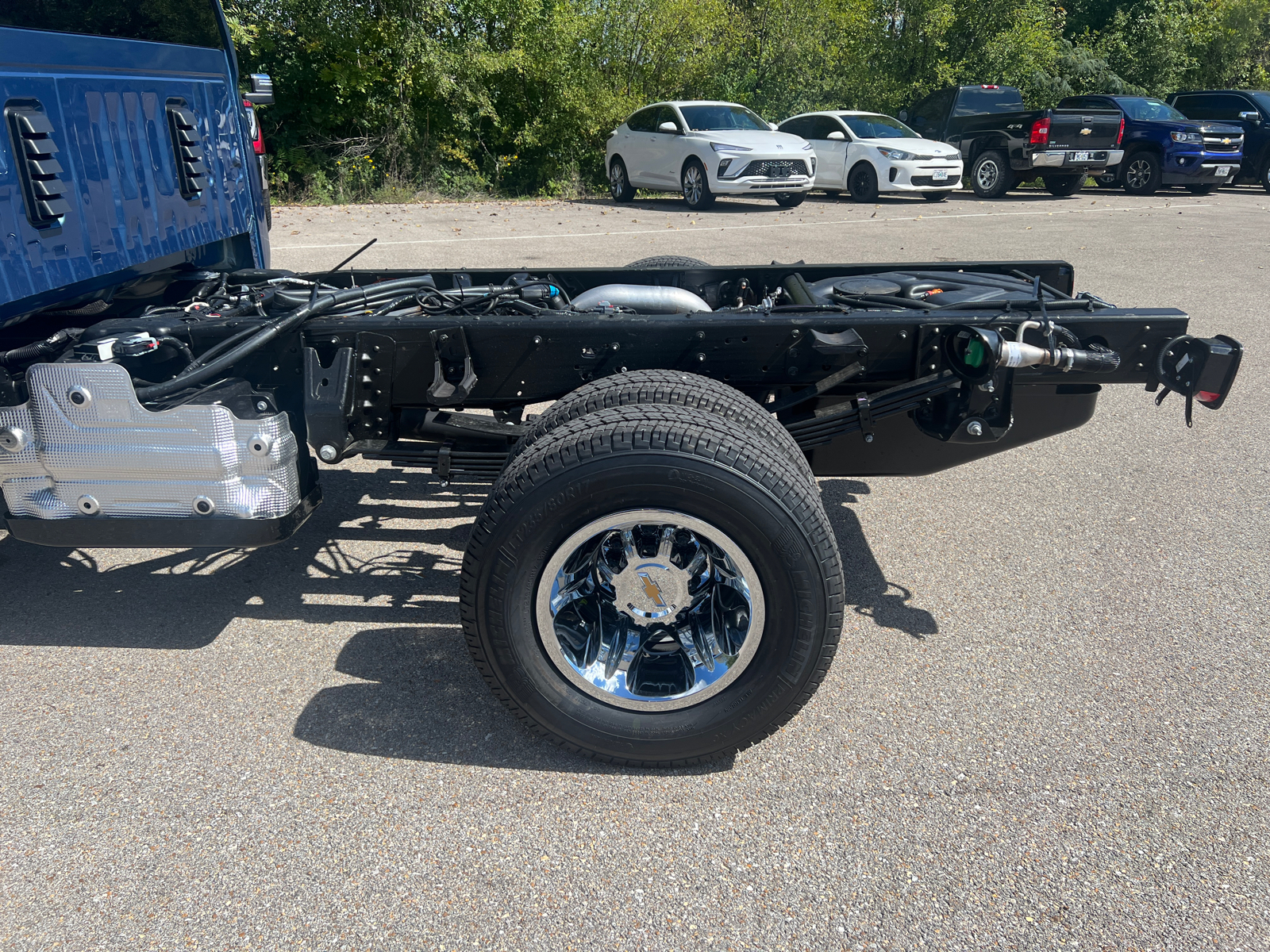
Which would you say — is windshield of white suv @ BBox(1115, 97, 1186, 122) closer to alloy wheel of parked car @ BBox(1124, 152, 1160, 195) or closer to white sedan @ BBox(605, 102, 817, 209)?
alloy wheel of parked car @ BBox(1124, 152, 1160, 195)

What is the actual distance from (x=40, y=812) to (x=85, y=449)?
40.4 inches

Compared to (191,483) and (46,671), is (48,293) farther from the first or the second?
(46,671)

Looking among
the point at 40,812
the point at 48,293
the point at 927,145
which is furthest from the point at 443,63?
the point at 40,812

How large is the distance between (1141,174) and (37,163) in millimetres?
19077

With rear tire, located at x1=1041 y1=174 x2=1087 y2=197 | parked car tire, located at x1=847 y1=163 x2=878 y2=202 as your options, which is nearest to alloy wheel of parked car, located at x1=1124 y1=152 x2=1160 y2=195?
rear tire, located at x1=1041 y1=174 x2=1087 y2=197

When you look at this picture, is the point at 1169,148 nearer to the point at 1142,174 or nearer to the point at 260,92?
the point at 1142,174

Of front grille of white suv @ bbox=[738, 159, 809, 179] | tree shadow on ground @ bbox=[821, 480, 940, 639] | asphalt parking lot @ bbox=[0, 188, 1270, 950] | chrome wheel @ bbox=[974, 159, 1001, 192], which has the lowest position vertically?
tree shadow on ground @ bbox=[821, 480, 940, 639]

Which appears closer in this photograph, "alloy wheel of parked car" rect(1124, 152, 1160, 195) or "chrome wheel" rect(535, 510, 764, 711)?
"chrome wheel" rect(535, 510, 764, 711)

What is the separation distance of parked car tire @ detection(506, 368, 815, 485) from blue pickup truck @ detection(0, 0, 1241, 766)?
11 mm

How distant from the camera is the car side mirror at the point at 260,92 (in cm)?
515

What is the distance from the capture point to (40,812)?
2.51 m

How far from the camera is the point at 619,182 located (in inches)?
681

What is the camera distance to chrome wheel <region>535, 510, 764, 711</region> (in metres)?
2.53

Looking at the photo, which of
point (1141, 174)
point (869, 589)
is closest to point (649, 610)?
point (869, 589)
